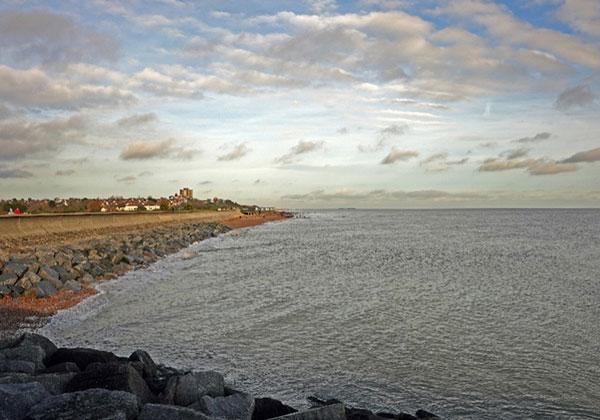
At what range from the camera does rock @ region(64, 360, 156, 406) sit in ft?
19.9

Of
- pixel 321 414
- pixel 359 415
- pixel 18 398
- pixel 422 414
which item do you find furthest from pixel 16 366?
pixel 422 414

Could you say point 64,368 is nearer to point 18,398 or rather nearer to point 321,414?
point 18,398

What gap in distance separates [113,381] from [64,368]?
164 centimetres

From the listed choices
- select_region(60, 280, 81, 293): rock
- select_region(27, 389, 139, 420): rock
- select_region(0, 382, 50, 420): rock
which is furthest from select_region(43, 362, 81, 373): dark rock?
select_region(60, 280, 81, 293): rock

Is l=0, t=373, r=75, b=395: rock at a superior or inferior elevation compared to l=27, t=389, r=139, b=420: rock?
inferior

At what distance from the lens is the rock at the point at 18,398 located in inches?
209

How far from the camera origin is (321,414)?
5.59 meters

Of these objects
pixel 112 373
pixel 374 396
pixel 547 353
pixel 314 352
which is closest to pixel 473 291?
pixel 547 353

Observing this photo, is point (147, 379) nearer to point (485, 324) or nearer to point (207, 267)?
point (485, 324)

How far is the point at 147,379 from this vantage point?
760cm

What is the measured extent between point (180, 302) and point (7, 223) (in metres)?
21.6

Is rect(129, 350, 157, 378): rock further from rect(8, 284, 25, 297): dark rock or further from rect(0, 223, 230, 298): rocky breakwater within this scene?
rect(8, 284, 25, 297): dark rock

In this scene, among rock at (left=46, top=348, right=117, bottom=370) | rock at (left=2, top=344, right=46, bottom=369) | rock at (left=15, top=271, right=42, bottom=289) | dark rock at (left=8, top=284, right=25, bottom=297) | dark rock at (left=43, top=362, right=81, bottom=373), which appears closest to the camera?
dark rock at (left=43, top=362, right=81, bottom=373)

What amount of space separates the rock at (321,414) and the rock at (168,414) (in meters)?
0.97
